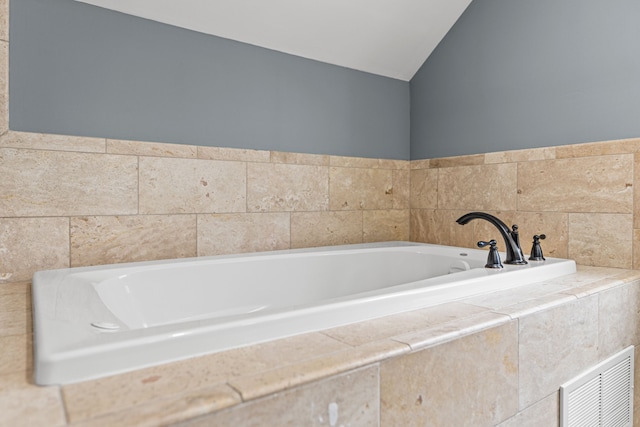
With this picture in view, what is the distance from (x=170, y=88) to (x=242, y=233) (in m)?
0.79

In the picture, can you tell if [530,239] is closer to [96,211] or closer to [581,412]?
[581,412]

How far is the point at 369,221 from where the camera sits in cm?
281

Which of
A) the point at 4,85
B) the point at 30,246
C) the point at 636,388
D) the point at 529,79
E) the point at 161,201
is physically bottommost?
the point at 636,388

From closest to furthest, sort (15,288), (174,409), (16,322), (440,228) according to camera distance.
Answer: (174,409) < (16,322) < (15,288) < (440,228)

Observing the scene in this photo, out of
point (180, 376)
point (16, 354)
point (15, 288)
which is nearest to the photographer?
point (180, 376)

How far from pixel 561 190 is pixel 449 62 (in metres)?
1.07

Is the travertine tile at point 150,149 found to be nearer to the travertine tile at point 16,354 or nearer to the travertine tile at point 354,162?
the travertine tile at point 354,162

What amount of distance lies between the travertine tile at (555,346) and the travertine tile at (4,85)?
6.47ft

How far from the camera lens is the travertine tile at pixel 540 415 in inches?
45.9

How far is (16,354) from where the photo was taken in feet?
2.84

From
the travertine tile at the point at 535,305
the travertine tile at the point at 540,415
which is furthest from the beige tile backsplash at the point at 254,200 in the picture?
the travertine tile at the point at 540,415

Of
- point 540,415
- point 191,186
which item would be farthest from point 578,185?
point 191,186

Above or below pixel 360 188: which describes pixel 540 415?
below

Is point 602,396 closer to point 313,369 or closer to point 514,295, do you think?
point 514,295
